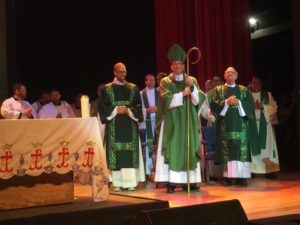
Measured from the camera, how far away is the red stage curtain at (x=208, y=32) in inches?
432

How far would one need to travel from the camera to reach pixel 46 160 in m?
4.86

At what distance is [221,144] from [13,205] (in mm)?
4170

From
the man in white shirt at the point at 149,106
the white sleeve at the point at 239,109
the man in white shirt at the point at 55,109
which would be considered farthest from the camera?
the man in white shirt at the point at 55,109

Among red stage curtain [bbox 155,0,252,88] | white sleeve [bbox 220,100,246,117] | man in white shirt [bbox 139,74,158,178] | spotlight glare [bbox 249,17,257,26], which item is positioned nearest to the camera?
white sleeve [bbox 220,100,246,117]

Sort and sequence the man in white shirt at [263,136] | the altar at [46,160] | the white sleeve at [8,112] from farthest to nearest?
the man in white shirt at [263,136], the white sleeve at [8,112], the altar at [46,160]

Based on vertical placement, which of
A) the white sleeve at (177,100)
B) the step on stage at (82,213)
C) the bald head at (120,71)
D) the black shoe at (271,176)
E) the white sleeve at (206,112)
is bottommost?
the black shoe at (271,176)

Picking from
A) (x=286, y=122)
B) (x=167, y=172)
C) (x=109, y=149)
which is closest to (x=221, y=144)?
(x=167, y=172)

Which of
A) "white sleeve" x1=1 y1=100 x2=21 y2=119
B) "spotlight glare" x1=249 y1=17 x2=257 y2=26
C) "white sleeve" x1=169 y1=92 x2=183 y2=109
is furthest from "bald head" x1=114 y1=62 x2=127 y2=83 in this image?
"spotlight glare" x1=249 y1=17 x2=257 y2=26

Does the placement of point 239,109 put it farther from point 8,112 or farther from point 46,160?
point 46,160

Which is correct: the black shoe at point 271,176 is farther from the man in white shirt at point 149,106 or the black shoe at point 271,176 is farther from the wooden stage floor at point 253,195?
the man in white shirt at point 149,106

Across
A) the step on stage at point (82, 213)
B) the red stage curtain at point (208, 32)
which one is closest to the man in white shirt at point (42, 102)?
the red stage curtain at point (208, 32)

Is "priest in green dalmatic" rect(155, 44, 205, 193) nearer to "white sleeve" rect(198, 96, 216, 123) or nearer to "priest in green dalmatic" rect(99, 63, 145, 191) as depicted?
"priest in green dalmatic" rect(99, 63, 145, 191)

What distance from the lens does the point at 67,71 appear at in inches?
468

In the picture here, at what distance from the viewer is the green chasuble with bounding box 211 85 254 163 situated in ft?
26.7
